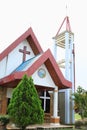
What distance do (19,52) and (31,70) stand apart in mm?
3873

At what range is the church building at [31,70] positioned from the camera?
14750 mm

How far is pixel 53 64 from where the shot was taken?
15250 mm

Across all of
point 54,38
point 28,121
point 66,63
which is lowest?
point 28,121

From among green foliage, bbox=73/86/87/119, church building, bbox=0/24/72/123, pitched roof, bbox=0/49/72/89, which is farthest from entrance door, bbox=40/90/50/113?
pitched roof, bbox=0/49/72/89

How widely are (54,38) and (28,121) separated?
12152 millimetres

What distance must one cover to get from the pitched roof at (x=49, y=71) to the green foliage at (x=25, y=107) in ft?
9.10

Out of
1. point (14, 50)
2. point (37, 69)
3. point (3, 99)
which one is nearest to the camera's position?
point (37, 69)

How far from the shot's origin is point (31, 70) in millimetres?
14016

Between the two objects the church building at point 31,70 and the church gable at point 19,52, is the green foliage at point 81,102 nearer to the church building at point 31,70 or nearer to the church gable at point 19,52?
the church building at point 31,70

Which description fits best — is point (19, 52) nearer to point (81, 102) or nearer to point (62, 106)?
point (62, 106)

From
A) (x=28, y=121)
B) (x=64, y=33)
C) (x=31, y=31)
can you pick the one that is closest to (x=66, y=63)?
(x=64, y=33)

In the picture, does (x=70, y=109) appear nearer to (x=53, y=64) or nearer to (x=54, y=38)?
(x=53, y=64)

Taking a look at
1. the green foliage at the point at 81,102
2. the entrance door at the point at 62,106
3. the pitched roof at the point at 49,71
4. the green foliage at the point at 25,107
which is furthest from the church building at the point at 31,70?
the green foliage at the point at 25,107

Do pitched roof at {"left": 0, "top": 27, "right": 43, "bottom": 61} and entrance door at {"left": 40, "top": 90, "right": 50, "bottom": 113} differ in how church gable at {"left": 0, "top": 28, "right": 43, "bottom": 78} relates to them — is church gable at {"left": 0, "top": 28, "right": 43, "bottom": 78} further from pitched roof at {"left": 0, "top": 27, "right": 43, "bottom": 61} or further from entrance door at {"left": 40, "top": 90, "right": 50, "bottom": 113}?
entrance door at {"left": 40, "top": 90, "right": 50, "bottom": 113}
